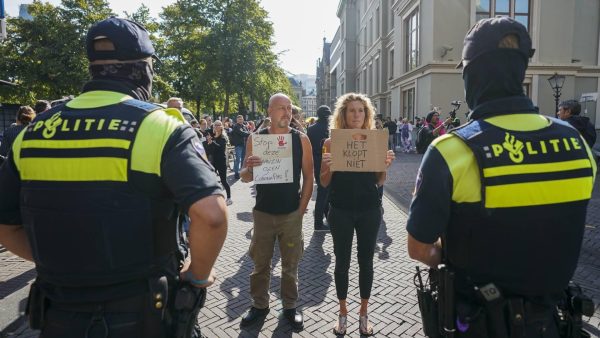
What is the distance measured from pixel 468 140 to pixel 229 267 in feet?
13.9

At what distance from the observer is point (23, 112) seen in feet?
19.4

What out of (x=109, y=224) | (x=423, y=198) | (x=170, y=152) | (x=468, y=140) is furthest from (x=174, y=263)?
(x=468, y=140)

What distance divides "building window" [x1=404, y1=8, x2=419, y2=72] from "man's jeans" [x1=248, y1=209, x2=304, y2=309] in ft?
75.4

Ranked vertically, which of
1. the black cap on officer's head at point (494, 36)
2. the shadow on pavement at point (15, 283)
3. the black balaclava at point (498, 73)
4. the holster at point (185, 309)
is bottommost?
the shadow on pavement at point (15, 283)

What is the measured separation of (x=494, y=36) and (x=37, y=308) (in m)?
2.33

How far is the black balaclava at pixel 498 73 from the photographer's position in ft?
5.92

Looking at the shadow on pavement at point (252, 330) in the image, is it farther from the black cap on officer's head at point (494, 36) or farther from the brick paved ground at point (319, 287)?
the black cap on officer's head at point (494, 36)

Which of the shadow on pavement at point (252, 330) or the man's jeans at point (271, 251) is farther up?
the man's jeans at point (271, 251)

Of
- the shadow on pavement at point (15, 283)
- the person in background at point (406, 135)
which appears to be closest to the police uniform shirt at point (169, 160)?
the shadow on pavement at point (15, 283)

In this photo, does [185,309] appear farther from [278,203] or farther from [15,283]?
[15,283]

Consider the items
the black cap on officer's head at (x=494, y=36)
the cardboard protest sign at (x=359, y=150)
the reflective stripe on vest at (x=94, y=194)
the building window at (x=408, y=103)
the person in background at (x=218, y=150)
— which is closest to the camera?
the reflective stripe on vest at (x=94, y=194)

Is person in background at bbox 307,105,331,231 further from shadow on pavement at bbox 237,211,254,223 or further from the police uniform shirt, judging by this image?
the police uniform shirt

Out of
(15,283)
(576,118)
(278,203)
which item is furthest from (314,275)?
(576,118)

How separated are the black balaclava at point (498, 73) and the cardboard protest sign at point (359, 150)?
1682mm
